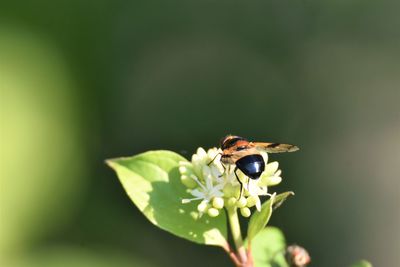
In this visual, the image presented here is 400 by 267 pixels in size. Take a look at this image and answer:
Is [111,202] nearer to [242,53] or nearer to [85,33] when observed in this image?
[85,33]

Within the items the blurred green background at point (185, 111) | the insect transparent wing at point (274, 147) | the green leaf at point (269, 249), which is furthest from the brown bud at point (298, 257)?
the blurred green background at point (185, 111)

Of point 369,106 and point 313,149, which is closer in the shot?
point 313,149

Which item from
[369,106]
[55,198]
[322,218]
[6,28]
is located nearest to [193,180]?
[55,198]

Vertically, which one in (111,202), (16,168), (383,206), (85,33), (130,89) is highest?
(85,33)

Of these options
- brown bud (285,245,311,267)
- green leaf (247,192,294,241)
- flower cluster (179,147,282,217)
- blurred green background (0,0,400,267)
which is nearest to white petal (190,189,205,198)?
flower cluster (179,147,282,217)

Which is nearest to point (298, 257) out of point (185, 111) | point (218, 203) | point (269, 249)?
point (269, 249)

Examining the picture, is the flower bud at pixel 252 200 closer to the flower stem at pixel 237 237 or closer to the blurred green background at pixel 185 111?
the flower stem at pixel 237 237

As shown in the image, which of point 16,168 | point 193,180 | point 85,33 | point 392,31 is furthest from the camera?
point 392,31

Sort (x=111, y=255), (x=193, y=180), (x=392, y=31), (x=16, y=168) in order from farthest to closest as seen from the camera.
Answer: (x=392, y=31), (x=16, y=168), (x=111, y=255), (x=193, y=180)
